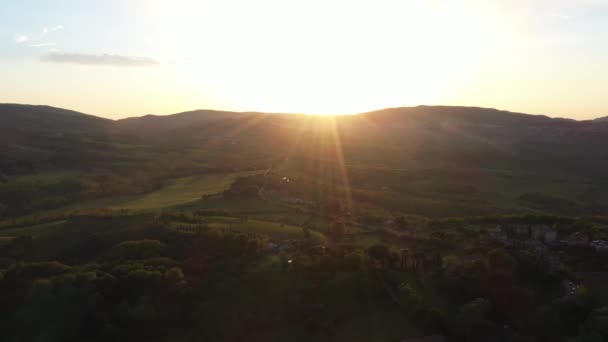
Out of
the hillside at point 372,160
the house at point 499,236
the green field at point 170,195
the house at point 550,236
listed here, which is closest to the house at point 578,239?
the house at point 550,236

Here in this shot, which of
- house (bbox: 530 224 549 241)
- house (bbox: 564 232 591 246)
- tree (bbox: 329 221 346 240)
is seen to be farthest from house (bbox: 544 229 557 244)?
tree (bbox: 329 221 346 240)

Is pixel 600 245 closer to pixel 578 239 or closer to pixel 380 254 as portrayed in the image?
pixel 578 239

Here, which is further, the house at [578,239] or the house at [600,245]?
the house at [578,239]

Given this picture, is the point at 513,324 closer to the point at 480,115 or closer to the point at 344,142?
the point at 344,142

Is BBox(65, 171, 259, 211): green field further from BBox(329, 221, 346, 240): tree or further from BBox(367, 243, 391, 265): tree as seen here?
BBox(367, 243, 391, 265): tree

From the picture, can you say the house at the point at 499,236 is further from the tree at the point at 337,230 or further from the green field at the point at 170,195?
the green field at the point at 170,195

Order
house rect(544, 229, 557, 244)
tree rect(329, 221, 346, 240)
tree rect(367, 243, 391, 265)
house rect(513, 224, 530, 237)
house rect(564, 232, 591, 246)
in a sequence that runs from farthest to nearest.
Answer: tree rect(329, 221, 346, 240) < house rect(513, 224, 530, 237) < house rect(544, 229, 557, 244) < house rect(564, 232, 591, 246) < tree rect(367, 243, 391, 265)

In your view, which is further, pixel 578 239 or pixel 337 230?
pixel 337 230

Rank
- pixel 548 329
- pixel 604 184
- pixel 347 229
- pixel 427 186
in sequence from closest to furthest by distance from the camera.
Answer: pixel 548 329 < pixel 347 229 < pixel 427 186 < pixel 604 184

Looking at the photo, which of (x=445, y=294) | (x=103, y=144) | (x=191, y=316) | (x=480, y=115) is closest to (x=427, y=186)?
(x=445, y=294)

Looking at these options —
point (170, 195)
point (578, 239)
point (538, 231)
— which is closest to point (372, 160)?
point (170, 195)

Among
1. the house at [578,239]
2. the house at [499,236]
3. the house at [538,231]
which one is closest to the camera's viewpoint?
the house at [578,239]
